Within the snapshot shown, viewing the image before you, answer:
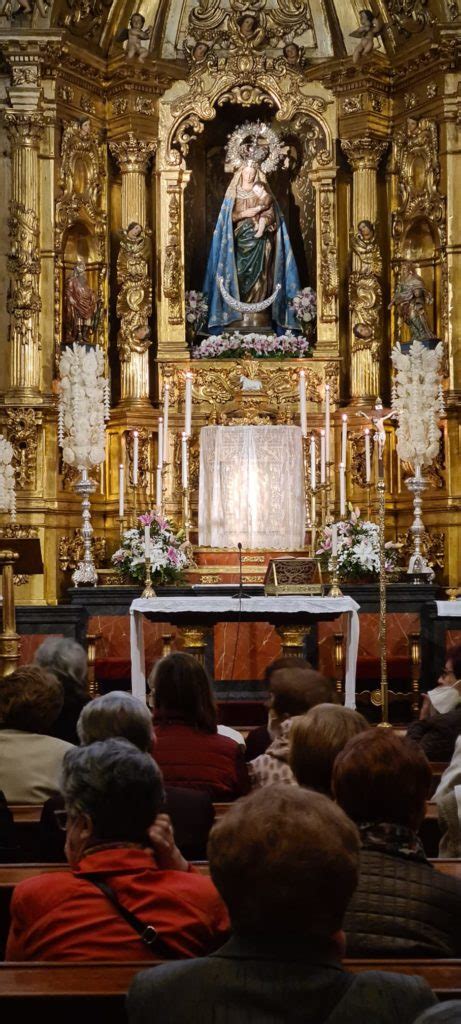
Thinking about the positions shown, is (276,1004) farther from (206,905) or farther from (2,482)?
(2,482)

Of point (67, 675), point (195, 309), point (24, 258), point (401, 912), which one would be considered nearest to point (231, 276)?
point (195, 309)

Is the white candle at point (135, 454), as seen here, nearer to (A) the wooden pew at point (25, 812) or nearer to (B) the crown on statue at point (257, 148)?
(B) the crown on statue at point (257, 148)

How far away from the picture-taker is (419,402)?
593 inches

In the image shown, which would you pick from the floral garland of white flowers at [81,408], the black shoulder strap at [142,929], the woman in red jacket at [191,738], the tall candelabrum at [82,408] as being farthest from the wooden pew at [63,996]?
the floral garland of white flowers at [81,408]

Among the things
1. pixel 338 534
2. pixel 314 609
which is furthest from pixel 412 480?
pixel 314 609

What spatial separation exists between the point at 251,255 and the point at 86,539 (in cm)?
417

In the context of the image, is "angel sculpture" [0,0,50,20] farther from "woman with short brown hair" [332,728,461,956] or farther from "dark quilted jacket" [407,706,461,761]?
"woman with short brown hair" [332,728,461,956]

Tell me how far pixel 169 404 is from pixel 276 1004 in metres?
14.1

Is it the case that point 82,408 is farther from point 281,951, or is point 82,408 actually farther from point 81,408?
point 281,951

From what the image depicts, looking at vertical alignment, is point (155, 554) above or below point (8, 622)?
above

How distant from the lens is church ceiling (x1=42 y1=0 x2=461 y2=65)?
16.4 metres

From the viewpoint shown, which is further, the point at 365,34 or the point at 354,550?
the point at 365,34

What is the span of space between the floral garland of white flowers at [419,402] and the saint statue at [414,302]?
1.80ft

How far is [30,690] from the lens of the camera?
5.21 m
